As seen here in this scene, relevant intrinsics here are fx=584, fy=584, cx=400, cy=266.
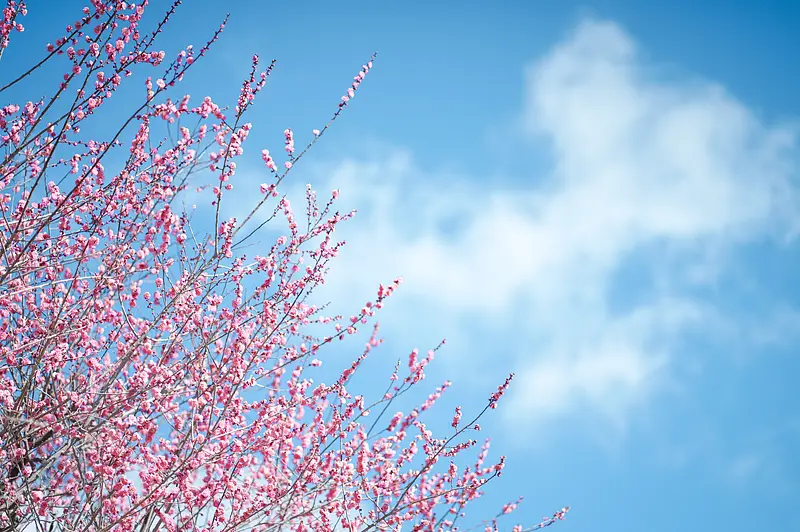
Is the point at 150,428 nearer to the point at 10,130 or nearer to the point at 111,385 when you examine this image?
the point at 111,385

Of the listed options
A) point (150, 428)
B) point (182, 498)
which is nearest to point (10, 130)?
point (150, 428)

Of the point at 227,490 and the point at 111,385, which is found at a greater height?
the point at 111,385

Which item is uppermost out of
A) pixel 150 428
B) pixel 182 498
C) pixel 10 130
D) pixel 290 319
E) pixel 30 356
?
pixel 10 130

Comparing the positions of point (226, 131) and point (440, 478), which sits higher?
point (226, 131)

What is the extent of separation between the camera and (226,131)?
5.09m

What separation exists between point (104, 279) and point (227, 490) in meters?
2.03

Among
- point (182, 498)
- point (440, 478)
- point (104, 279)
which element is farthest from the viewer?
point (440, 478)

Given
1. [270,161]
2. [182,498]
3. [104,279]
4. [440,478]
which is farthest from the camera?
[440,478]

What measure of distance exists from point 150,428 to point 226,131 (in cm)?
262

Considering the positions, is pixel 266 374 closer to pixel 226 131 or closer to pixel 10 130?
pixel 226 131

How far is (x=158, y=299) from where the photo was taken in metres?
5.36

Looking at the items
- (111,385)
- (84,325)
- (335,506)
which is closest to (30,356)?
(84,325)

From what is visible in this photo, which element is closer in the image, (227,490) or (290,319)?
(227,490)

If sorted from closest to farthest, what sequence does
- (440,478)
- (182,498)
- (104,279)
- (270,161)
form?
(104,279), (182,498), (270,161), (440,478)
